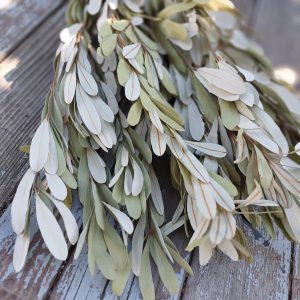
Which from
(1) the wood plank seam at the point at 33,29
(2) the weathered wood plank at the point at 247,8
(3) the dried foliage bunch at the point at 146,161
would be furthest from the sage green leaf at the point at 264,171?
(2) the weathered wood plank at the point at 247,8

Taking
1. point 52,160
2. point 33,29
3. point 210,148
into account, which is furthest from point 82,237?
point 33,29

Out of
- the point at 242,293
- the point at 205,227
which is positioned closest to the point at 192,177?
the point at 205,227

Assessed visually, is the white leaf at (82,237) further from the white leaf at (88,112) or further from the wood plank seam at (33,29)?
the wood plank seam at (33,29)

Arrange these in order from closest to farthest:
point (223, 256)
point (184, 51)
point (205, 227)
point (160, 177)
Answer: point (205, 227), point (223, 256), point (160, 177), point (184, 51)

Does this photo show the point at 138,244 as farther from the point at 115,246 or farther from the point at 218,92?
the point at 218,92

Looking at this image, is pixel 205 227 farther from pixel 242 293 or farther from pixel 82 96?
pixel 82 96
